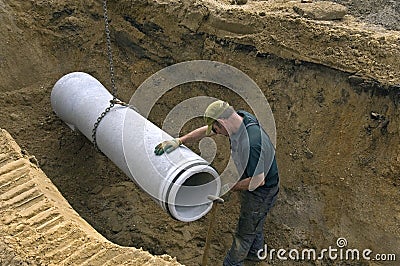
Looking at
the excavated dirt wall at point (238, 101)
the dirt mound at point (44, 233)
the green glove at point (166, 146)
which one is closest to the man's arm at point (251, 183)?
the green glove at point (166, 146)

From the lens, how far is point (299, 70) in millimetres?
6477

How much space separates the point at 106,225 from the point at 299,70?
340cm

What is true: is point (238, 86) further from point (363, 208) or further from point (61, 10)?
point (61, 10)

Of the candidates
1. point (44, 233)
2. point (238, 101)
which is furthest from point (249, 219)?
point (44, 233)

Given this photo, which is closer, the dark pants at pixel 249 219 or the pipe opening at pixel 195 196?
the pipe opening at pixel 195 196

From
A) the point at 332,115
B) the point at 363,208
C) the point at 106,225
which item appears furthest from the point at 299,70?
the point at 106,225

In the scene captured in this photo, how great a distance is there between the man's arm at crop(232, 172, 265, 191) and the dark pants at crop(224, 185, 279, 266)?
1.08 ft

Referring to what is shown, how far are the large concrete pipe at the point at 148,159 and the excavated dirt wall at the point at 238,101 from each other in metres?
1.12

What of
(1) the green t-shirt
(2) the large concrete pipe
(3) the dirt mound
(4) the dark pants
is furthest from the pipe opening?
(3) the dirt mound

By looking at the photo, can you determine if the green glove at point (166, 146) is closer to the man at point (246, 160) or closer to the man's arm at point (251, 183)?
the man at point (246, 160)

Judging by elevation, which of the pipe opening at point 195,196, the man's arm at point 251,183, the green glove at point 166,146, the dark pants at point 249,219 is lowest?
the dark pants at point 249,219

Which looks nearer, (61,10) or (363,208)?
(363,208)

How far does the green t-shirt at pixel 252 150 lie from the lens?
516 cm

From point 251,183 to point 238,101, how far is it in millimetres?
2157
